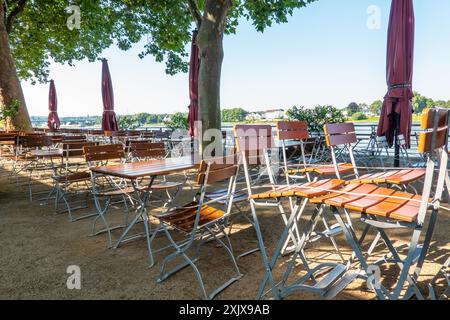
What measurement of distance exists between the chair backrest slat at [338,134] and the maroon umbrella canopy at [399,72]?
6.99ft

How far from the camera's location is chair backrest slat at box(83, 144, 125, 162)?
3.68 meters

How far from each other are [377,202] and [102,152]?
3.19 meters

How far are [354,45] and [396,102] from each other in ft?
31.4

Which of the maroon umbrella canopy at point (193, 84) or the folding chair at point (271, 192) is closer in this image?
the folding chair at point (271, 192)

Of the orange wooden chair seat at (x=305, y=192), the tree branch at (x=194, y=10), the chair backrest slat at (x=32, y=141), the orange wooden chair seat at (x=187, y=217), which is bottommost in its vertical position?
the orange wooden chair seat at (x=187, y=217)

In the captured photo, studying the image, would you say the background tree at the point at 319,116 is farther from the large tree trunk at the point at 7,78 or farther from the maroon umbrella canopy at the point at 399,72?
the large tree trunk at the point at 7,78

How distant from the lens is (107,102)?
11016 mm

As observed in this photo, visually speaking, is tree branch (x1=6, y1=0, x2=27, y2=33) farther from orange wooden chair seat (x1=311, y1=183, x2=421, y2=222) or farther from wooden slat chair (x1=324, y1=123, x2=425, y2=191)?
orange wooden chair seat (x1=311, y1=183, x2=421, y2=222)

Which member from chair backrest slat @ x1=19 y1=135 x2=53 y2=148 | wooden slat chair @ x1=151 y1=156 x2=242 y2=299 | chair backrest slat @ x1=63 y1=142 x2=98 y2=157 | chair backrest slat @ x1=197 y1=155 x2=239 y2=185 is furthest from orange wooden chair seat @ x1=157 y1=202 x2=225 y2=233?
chair backrest slat @ x1=19 y1=135 x2=53 y2=148

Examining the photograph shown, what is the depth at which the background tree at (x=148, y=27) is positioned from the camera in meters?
6.48

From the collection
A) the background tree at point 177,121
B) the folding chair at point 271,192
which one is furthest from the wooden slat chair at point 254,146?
the background tree at point 177,121

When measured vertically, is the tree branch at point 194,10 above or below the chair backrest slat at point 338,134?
above
